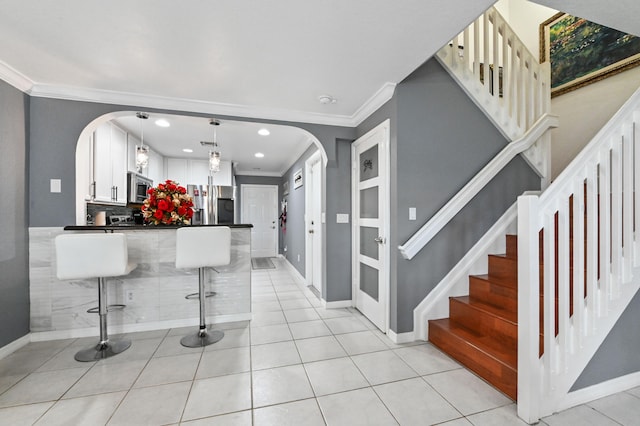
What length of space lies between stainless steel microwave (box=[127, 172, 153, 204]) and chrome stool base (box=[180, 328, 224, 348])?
273 cm

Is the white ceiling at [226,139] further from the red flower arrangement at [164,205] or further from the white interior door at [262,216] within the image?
the white interior door at [262,216]

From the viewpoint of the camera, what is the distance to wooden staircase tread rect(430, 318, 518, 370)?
5.84 feet

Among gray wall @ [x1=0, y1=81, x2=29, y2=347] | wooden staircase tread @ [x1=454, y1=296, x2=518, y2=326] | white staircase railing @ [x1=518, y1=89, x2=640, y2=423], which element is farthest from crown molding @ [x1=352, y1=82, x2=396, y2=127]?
gray wall @ [x1=0, y1=81, x2=29, y2=347]

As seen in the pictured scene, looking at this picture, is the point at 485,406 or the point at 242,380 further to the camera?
the point at 242,380

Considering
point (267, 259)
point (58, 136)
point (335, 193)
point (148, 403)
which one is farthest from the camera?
point (267, 259)

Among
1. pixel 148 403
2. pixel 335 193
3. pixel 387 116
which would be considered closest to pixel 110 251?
pixel 148 403

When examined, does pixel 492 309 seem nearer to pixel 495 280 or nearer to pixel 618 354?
pixel 495 280

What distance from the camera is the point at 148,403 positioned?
1.67 metres

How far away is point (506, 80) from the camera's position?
9.19 feet

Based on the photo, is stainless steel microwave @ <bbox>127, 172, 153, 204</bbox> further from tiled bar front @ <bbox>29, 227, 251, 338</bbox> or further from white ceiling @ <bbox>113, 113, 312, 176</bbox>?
tiled bar front @ <bbox>29, 227, 251, 338</bbox>

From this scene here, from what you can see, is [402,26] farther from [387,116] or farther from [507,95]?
[507,95]

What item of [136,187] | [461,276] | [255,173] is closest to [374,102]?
[461,276]

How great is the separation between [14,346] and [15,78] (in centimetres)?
231

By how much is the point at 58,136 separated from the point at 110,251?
1376 millimetres
